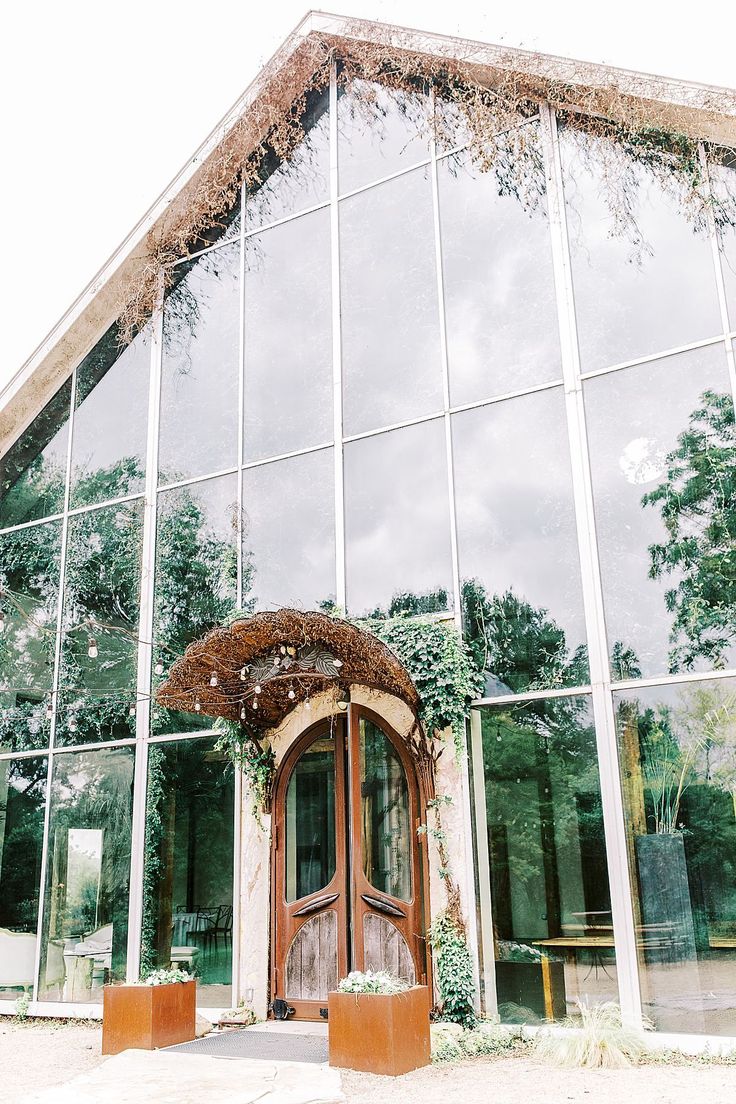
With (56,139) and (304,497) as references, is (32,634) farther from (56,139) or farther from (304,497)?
(56,139)

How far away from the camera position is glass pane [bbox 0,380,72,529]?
34.3 ft

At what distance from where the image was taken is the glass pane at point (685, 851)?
6.18m

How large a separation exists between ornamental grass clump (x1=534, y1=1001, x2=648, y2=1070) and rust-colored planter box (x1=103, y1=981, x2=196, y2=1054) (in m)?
2.58

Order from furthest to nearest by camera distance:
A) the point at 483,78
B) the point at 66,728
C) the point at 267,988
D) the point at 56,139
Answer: the point at 56,139 < the point at 66,728 < the point at 483,78 < the point at 267,988

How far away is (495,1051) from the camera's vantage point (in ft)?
21.2

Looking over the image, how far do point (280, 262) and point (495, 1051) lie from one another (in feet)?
24.1

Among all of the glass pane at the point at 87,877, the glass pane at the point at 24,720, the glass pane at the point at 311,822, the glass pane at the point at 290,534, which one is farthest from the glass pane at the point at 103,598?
the glass pane at the point at 311,822

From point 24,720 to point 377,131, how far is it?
6.91 metres

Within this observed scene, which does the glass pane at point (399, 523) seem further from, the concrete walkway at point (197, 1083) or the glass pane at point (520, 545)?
the concrete walkway at point (197, 1083)

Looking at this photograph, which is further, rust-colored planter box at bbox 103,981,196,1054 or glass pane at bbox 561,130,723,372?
glass pane at bbox 561,130,723,372

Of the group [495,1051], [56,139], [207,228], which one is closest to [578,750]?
[495,1051]

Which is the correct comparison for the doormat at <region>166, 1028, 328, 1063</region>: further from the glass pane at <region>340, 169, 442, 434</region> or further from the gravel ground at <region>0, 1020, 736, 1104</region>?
the glass pane at <region>340, 169, 442, 434</region>

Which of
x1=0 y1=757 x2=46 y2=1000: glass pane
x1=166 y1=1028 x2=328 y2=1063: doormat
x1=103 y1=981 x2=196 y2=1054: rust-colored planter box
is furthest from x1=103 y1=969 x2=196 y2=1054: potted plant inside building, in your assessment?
x1=0 y1=757 x2=46 y2=1000: glass pane

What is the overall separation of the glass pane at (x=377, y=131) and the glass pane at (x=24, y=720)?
6012 mm
